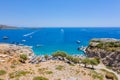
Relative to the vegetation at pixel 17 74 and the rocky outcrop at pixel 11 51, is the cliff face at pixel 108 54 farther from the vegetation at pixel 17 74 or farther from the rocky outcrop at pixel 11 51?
the vegetation at pixel 17 74

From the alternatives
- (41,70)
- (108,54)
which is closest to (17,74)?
(41,70)

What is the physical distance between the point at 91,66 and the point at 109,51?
1618cm

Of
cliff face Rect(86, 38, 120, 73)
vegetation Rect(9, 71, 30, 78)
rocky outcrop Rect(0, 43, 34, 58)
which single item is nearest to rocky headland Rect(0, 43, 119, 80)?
vegetation Rect(9, 71, 30, 78)

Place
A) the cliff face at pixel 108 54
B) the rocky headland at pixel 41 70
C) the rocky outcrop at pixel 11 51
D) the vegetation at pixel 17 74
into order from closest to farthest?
the vegetation at pixel 17 74 < the rocky headland at pixel 41 70 < the rocky outcrop at pixel 11 51 < the cliff face at pixel 108 54

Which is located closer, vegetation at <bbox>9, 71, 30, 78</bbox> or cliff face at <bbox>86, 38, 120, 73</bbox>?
vegetation at <bbox>9, 71, 30, 78</bbox>

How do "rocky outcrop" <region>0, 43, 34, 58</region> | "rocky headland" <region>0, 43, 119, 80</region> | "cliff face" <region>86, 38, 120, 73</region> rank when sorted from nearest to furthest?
1. "rocky headland" <region>0, 43, 119, 80</region>
2. "rocky outcrop" <region>0, 43, 34, 58</region>
3. "cliff face" <region>86, 38, 120, 73</region>

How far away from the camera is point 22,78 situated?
30438 mm

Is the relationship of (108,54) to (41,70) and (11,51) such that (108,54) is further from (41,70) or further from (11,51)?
(41,70)

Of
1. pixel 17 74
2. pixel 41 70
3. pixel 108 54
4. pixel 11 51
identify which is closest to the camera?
pixel 17 74

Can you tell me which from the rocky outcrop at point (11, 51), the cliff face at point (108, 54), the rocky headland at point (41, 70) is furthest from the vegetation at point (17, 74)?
the cliff face at point (108, 54)

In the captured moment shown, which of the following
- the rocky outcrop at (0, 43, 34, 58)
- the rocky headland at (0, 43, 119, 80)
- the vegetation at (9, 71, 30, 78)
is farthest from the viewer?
the rocky outcrop at (0, 43, 34, 58)

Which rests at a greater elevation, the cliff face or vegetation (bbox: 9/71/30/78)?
vegetation (bbox: 9/71/30/78)

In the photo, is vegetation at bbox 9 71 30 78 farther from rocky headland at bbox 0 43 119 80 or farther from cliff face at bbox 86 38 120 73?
cliff face at bbox 86 38 120 73

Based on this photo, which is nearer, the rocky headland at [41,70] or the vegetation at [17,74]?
the vegetation at [17,74]
